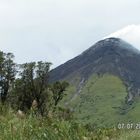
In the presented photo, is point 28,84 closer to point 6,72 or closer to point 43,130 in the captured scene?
point 6,72

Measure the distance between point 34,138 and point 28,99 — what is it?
97.8 metres

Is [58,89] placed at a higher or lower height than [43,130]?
higher

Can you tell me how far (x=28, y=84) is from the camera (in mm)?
117188

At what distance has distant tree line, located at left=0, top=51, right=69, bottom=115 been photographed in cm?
10712

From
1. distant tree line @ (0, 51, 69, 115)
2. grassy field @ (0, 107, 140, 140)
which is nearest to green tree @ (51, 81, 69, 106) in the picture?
distant tree line @ (0, 51, 69, 115)

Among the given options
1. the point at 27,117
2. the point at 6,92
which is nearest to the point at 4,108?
the point at 27,117

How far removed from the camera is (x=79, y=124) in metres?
11.7

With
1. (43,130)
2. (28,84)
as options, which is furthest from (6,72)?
(43,130)

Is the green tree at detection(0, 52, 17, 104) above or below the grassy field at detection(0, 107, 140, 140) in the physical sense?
above

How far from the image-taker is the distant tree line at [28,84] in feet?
351

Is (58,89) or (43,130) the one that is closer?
(43,130)

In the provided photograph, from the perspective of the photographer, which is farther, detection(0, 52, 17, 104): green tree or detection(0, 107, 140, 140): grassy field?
detection(0, 52, 17, 104): green tree

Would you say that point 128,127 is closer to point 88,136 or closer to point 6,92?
point 88,136

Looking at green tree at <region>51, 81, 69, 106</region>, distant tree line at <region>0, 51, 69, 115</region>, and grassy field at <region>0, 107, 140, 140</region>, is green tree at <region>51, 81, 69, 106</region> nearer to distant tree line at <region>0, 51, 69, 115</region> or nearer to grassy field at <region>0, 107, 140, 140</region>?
distant tree line at <region>0, 51, 69, 115</region>
